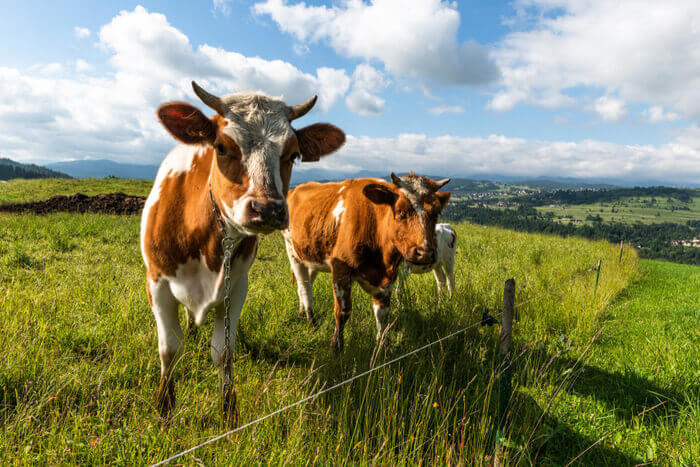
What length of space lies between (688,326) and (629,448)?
5.14 meters

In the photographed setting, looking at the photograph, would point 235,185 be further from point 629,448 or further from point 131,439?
point 629,448

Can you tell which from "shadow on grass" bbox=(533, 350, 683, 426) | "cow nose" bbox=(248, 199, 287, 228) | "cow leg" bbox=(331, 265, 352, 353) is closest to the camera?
"cow nose" bbox=(248, 199, 287, 228)

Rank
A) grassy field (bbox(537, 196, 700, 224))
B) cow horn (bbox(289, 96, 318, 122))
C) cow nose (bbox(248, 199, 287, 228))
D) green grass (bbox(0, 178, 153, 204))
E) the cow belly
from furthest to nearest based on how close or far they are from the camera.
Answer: grassy field (bbox(537, 196, 700, 224)) → green grass (bbox(0, 178, 153, 204)) → the cow belly → cow horn (bbox(289, 96, 318, 122)) → cow nose (bbox(248, 199, 287, 228))

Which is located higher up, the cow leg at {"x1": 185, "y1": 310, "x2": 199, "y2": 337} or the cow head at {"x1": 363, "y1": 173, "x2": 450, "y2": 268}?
the cow head at {"x1": 363, "y1": 173, "x2": 450, "y2": 268}

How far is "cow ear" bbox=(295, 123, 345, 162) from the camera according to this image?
299 cm

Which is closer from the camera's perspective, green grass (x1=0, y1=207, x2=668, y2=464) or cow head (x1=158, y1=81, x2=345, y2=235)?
cow head (x1=158, y1=81, x2=345, y2=235)

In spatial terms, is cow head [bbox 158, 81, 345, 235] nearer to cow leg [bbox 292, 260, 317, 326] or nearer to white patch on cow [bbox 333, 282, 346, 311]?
white patch on cow [bbox 333, 282, 346, 311]

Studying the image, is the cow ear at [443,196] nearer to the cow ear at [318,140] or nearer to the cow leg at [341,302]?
the cow leg at [341,302]

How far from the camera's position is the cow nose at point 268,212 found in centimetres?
208

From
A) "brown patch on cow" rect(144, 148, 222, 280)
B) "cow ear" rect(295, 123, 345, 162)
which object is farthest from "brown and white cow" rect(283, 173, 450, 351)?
"brown patch on cow" rect(144, 148, 222, 280)

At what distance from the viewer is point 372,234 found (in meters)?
4.40

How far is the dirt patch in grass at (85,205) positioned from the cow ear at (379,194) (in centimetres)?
1407

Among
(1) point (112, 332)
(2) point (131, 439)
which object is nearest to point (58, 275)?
(1) point (112, 332)

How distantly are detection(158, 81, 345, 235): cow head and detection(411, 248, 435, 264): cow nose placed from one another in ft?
6.21
